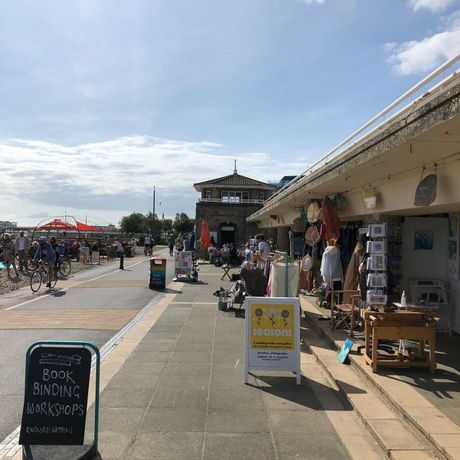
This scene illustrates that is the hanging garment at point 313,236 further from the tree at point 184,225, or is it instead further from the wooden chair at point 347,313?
the tree at point 184,225

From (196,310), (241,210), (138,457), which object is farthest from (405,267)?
(241,210)

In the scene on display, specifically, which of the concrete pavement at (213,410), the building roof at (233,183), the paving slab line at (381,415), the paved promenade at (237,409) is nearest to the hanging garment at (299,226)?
the paved promenade at (237,409)

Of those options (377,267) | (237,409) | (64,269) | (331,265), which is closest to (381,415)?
(237,409)

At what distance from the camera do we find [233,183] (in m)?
53.7

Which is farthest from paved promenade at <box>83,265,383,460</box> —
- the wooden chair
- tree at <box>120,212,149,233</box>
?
tree at <box>120,212,149,233</box>

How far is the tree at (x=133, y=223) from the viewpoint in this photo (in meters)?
111

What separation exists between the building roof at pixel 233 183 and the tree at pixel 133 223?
5812cm

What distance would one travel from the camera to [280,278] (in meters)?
9.75

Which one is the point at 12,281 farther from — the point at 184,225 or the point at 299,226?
the point at 184,225

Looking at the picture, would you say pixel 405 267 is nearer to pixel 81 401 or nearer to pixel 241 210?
pixel 81 401

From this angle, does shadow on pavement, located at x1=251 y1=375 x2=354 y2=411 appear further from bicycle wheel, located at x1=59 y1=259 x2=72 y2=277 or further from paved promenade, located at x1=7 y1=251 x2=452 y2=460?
bicycle wheel, located at x1=59 y1=259 x2=72 y2=277

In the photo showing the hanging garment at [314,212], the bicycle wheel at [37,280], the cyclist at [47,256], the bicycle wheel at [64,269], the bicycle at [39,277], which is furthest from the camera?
the bicycle wheel at [64,269]

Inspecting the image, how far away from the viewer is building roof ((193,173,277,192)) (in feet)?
174

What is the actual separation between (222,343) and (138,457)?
14.3ft
